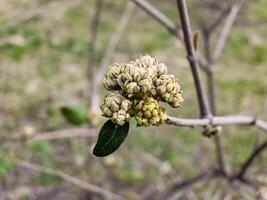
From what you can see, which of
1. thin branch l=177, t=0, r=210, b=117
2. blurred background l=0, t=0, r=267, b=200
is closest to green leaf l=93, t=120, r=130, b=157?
thin branch l=177, t=0, r=210, b=117

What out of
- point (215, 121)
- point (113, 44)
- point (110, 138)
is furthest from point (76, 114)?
point (113, 44)

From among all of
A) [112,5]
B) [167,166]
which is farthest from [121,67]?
[112,5]

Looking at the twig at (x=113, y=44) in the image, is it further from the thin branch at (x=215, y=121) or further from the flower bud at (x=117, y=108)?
the flower bud at (x=117, y=108)

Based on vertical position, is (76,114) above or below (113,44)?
below

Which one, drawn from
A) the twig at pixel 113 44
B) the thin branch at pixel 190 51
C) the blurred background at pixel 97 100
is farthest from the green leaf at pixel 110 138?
the twig at pixel 113 44

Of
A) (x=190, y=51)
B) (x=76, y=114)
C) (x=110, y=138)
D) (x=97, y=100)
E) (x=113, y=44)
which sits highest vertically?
(x=113, y=44)

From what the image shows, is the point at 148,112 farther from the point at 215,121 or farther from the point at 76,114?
the point at 76,114

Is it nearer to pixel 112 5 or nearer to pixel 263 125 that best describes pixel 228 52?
pixel 112 5
